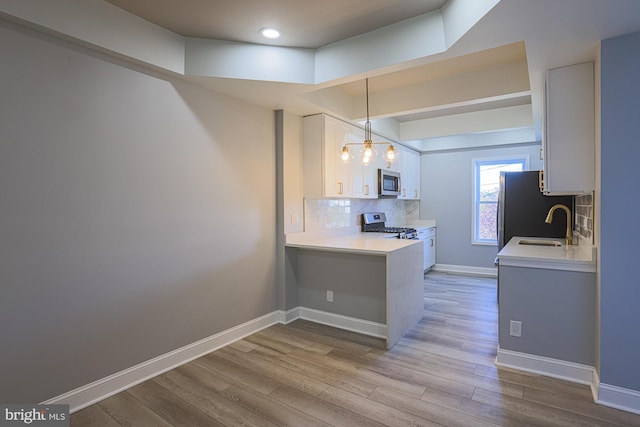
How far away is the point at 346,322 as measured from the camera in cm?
341

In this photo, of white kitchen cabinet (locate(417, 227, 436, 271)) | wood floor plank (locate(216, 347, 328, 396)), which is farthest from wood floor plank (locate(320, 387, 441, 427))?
white kitchen cabinet (locate(417, 227, 436, 271))

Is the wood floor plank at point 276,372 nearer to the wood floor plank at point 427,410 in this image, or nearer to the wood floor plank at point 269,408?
the wood floor plank at point 269,408

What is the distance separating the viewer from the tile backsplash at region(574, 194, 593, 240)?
108 inches

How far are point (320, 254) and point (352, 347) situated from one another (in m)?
1.03

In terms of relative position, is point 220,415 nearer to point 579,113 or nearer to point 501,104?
point 579,113

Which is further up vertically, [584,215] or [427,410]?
[584,215]

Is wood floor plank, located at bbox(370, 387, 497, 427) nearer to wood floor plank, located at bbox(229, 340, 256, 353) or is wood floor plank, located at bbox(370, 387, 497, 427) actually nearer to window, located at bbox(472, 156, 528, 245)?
wood floor plank, located at bbox(229, 340, 256, 353)

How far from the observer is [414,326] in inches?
136

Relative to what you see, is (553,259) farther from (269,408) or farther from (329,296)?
(269,408)

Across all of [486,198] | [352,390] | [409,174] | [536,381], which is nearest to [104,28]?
[352,390]

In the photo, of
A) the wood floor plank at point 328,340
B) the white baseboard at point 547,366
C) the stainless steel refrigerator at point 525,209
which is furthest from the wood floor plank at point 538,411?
the stainless steel refrigerator at point 525,209

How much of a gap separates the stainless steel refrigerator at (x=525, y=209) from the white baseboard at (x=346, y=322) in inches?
88.1

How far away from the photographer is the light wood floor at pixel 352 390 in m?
1.97

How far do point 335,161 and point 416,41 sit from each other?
1758mm
